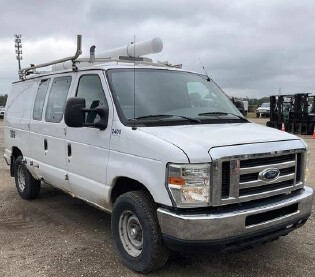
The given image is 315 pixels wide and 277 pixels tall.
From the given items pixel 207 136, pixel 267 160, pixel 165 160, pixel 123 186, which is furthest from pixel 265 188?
pixel 123 186

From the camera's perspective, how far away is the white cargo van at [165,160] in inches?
143

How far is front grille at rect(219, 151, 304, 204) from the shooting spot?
3.69 metres

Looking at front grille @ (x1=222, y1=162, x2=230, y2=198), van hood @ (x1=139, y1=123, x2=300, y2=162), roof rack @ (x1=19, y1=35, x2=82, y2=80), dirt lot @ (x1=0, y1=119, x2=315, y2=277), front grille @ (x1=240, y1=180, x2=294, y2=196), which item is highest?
roof rack @ (x1=19, y1=35, x2=82, y2=80)

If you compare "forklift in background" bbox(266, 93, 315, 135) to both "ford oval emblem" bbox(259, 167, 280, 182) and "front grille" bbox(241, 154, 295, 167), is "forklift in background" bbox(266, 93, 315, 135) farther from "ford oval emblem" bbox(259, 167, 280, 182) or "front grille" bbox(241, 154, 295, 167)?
"ford oval emblem" bbox(259, 167, 280, 182)

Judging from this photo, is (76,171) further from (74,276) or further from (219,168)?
(219,168)

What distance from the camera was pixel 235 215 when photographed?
366 cm

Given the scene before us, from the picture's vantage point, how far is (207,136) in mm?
3918

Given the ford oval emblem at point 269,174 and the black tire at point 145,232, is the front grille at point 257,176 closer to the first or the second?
the ford oval emblem at point 269,174

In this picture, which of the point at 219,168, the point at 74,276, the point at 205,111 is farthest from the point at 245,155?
the point at 74,276

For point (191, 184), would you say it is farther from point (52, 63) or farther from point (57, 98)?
point (52, 63)

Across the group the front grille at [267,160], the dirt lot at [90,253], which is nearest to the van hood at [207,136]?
the front grille at [267,160]

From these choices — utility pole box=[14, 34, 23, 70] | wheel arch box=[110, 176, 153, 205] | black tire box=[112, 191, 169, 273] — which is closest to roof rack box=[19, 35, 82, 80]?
wheel arch box=[110, 176, 153, 205]

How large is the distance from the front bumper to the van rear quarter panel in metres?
3.86

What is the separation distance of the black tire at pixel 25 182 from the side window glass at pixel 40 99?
1108mm
